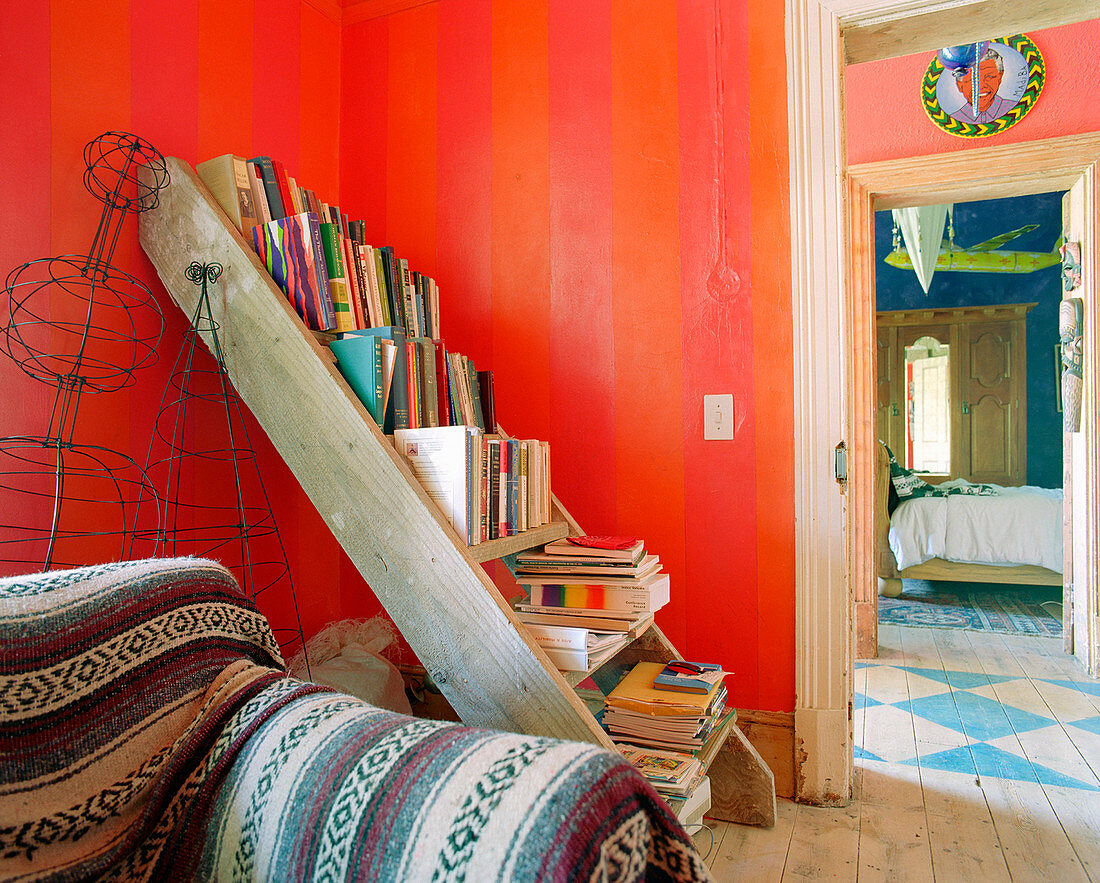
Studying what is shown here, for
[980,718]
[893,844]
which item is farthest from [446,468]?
[980,718]

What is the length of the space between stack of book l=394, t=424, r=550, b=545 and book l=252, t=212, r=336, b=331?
1.25ft

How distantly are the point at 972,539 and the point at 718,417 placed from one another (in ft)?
10.8

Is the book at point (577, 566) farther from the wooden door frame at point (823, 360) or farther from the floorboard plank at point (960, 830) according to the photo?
the floorboard plank at point (960, 830)

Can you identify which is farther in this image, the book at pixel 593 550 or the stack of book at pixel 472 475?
the book at pixel 593 550

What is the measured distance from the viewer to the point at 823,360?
200cm

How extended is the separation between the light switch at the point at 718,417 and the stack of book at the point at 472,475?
654mm

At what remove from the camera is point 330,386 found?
1.49 m

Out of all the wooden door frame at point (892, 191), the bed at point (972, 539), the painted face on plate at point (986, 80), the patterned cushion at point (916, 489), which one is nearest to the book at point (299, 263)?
the wooden door frame at point (892, 191)

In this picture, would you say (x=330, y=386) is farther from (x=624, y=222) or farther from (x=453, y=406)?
(x=624, y=222)

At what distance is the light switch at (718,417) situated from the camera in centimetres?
210

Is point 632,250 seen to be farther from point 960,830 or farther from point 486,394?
point 960,830

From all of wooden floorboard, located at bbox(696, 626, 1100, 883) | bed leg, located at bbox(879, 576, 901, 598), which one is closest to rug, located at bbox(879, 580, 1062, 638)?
bed leg, located at bbox(879, 576, 901, 598)

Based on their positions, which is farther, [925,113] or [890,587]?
[890,587]

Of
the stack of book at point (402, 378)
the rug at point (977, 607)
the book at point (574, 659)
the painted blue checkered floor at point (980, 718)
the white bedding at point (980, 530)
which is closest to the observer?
the book at point (574, 659)
